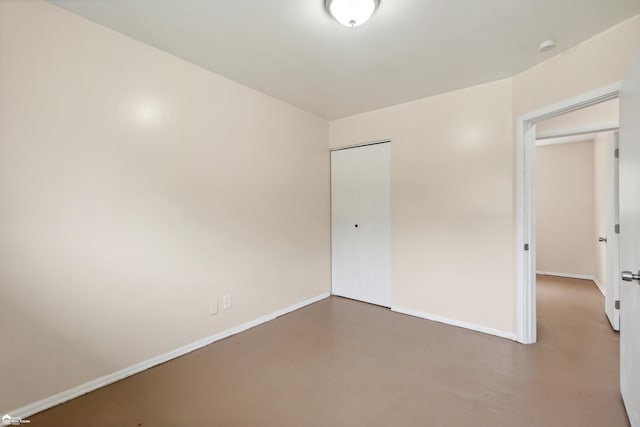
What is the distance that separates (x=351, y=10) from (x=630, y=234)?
190 centimetres

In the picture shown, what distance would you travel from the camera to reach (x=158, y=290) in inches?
87.7

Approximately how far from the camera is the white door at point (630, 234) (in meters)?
1.37

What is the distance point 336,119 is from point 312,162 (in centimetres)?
71

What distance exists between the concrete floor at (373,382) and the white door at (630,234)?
299mm

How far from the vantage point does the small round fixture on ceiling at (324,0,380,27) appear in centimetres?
161

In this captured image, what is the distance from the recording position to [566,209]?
16.9 ft

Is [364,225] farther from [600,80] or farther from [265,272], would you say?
[600,80]

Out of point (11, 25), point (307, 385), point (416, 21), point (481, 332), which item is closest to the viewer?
point (11, 25)

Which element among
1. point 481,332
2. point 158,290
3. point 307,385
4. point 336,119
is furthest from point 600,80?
point 158,290

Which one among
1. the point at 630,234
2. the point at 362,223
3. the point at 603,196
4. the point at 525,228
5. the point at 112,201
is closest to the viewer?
the point at 630,234

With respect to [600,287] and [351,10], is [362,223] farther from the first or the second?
[600,287]

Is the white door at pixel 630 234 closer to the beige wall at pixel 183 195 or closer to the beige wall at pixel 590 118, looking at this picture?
the beige wall at pixel 183 195

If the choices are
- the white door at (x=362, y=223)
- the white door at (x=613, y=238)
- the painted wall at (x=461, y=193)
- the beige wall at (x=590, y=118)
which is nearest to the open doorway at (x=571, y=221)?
the white door at (x=613, y=238)

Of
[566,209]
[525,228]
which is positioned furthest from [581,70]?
[566,209]
